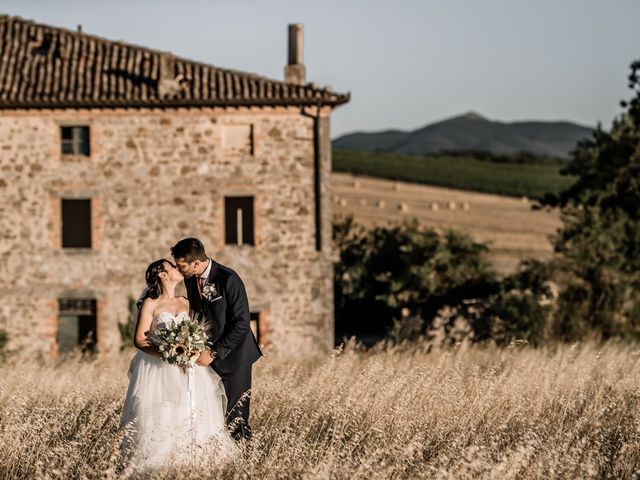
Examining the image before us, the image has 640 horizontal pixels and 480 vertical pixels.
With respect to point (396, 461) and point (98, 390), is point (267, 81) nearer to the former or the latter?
point (98, 390)

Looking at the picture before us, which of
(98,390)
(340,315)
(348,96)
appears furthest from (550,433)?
(340,315)

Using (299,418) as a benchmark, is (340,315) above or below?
below

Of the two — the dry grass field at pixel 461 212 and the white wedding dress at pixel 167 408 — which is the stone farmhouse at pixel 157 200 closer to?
the white wedding dress at pixel 167 408

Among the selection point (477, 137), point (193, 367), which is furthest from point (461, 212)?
point (477, 137)

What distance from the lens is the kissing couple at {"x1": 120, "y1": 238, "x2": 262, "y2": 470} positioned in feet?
20.9

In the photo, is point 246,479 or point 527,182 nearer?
point 246,479

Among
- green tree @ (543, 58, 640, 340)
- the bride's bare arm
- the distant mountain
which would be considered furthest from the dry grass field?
the distant mountain

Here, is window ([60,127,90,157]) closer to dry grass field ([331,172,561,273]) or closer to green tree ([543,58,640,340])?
green tree ([543,58,640,340])

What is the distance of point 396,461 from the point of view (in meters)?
5.43

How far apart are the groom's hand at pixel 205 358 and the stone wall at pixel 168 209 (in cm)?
1485

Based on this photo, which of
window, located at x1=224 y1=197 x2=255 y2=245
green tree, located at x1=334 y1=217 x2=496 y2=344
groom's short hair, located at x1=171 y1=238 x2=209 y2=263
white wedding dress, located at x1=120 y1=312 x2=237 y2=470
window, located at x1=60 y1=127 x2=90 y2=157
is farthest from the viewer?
green tree, located at x1=334 y1=217 x2=496 y2=344

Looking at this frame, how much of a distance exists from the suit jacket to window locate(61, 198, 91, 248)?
16.0 m

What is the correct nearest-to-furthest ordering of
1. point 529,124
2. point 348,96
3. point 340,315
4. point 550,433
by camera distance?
point 550,433, point 348,96, point 340,315, point 529,124

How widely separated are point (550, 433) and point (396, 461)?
4.88ft
